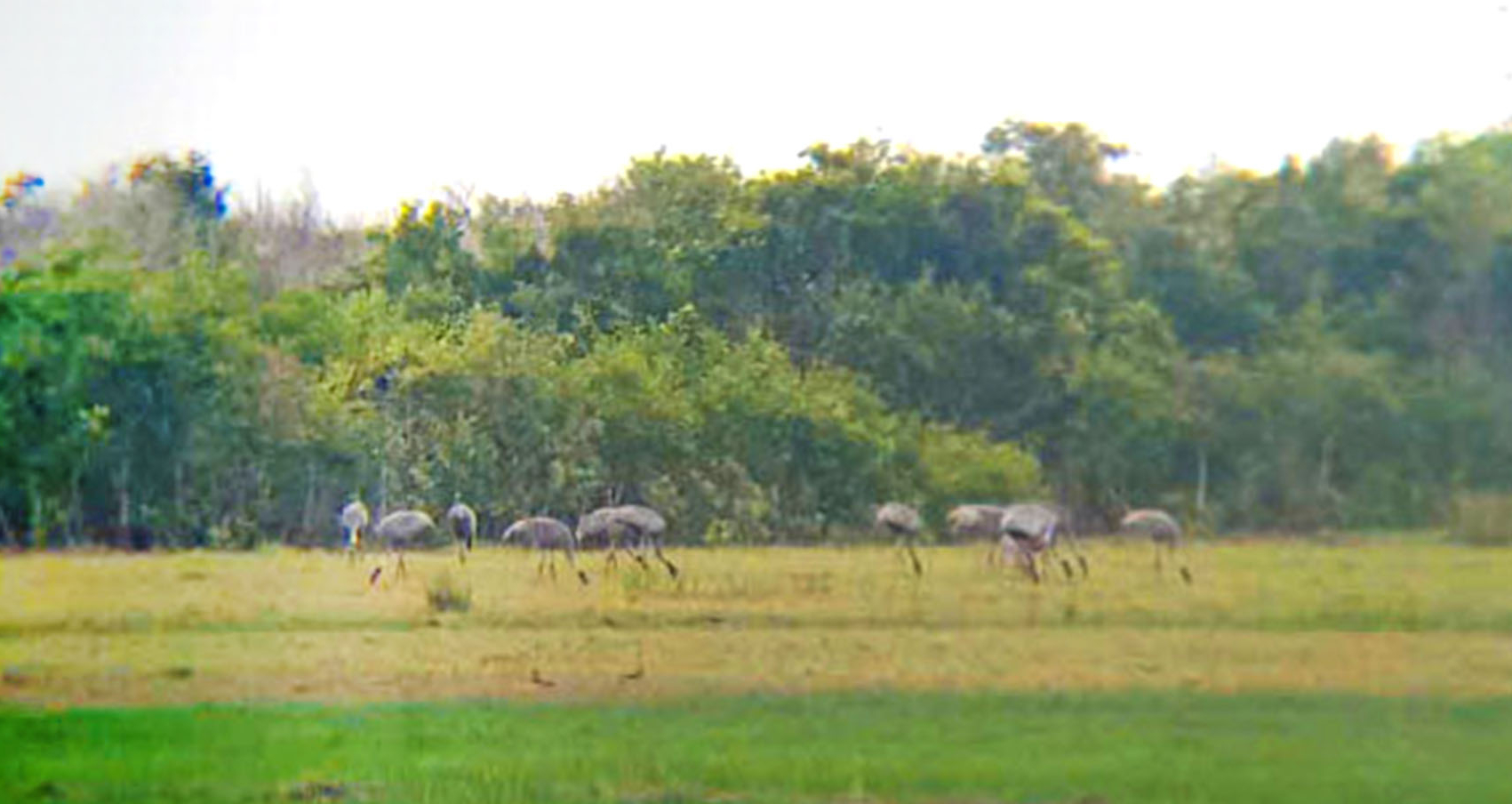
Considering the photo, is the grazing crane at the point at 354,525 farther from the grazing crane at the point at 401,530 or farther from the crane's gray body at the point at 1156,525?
the crane's gray body at the point at 1156,525

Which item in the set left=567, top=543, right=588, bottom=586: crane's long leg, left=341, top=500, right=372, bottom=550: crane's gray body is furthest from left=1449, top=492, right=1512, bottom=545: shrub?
left=341, top=500, right=372, bottom=550: crane's gray body

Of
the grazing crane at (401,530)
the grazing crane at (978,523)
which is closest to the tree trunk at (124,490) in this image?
the grazing crane at (401,530)

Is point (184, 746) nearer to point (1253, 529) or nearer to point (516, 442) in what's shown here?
point (516, 442)

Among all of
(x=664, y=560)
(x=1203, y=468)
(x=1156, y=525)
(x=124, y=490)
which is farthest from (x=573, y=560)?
(x=1203, y=468)

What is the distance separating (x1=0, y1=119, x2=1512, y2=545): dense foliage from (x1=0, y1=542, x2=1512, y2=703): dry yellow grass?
0.77 feet

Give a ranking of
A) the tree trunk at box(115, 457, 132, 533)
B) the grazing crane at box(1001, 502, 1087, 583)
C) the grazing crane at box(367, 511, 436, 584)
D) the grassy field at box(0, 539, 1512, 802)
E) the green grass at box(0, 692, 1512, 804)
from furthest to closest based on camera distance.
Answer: the tree trunk at box(115, 457, 132, 533) < the grazing crane at box(367, 511, 436, 584) < the grazing crane at box(1001, 502, 1087, 583) < the grassy field at box(0, 539, 1512, 802) < the green grass at box(0, 692, 1512, 804)

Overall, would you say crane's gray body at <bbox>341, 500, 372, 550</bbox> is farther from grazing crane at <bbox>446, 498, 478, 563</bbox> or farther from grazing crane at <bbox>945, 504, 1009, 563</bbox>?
grazing crane at <bbox>945, 504, 1009, 563</bbox>

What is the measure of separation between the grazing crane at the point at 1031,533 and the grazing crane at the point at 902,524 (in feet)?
1.38

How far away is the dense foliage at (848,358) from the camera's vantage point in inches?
468

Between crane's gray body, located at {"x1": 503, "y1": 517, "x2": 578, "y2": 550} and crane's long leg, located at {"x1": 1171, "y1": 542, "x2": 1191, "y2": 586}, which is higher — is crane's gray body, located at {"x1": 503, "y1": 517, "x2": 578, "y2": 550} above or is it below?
above

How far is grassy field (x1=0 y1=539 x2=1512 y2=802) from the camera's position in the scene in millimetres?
10961

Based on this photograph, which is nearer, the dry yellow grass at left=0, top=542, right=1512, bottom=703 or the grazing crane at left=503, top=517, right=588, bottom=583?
the dry yellow grass at left=0, top=542, right=1512, bottom=703

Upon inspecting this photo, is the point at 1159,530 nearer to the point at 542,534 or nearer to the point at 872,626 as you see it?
the point at 872,626

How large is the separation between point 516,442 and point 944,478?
2.07m
